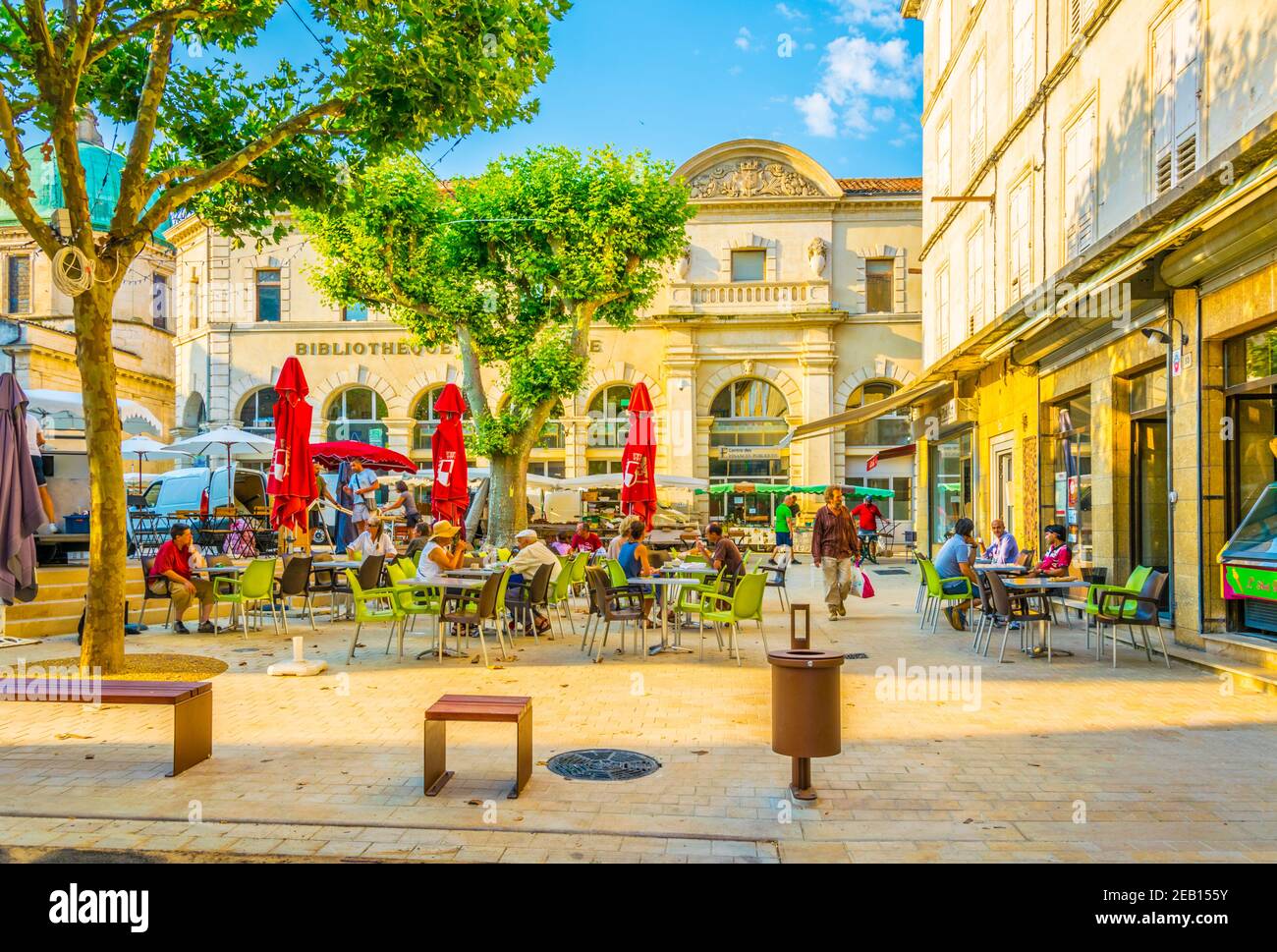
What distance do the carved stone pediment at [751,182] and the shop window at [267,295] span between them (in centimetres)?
1421

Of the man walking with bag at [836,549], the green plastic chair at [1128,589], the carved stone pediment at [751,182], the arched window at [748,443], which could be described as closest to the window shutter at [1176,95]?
the green plastic chair at [1128,589]

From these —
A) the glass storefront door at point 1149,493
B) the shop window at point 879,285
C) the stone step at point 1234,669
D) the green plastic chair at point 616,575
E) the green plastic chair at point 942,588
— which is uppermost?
the shop window at point 879,285

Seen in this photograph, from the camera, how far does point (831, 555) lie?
517 inches

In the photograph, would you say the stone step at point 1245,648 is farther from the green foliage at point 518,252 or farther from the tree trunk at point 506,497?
the tree trunk at point 506,497

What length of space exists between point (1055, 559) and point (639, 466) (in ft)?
18.2

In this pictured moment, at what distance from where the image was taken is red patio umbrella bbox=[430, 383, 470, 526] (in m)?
13.6

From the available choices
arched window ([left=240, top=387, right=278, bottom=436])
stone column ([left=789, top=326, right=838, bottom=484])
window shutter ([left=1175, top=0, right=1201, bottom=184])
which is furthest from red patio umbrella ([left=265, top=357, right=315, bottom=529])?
arched window ([left=240, top=387, right=278, bottom=436])

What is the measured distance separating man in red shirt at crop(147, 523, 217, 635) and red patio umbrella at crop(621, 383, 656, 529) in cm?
557

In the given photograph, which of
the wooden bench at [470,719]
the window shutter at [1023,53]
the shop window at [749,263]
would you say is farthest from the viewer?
the shop window at [749,263]

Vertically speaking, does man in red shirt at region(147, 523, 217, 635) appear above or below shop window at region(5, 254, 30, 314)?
below

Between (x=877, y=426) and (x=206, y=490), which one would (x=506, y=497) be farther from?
(x=877, y=426)

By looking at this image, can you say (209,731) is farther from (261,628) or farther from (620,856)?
(261,628)

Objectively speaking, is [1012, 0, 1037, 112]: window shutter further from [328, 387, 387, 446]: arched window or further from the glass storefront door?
[328, 387, 387, 446]: arched window

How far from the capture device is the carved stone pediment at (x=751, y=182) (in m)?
30.1
